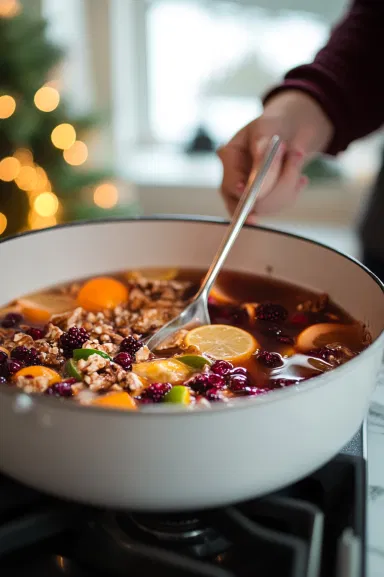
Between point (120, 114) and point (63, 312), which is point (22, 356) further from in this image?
point (120, 114)

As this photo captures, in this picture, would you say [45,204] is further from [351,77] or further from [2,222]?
[351,77]

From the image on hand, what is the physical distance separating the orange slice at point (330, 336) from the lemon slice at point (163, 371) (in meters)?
0.19

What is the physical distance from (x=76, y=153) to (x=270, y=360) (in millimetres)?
1850

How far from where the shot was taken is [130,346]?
2.94 ft

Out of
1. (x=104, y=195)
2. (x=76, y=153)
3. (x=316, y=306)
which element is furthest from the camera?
(x=104, y=195)

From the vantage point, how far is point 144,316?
101 centimetres

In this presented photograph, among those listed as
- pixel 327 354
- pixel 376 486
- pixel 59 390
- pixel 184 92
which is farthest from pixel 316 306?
pixel 184 92

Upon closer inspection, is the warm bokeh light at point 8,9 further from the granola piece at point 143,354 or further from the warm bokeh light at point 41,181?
the granola piece at point 143,354

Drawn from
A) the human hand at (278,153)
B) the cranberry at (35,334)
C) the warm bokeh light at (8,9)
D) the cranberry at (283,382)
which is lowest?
the cranberry at (283,382)

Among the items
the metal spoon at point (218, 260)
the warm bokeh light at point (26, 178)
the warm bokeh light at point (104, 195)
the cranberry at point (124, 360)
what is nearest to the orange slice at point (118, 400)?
the cranberry at point (124, 360)

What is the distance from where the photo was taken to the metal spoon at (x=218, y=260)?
98cm

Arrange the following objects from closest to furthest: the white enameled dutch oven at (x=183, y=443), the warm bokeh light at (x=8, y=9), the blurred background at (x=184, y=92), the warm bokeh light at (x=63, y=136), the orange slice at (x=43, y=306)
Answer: the white enameled dutch oven at (x=183, y=443)
the orange slice at (x=43, y=306)
the warm bokeh light at (x=8, y=9)
the warm bokeh light at (x=63, y=136)
the blurred background at (x=184, y=92)

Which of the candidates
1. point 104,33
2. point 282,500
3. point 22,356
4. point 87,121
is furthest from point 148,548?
point 104,33

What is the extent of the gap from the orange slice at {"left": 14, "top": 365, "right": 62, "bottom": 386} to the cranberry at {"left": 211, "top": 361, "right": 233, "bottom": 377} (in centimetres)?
20
